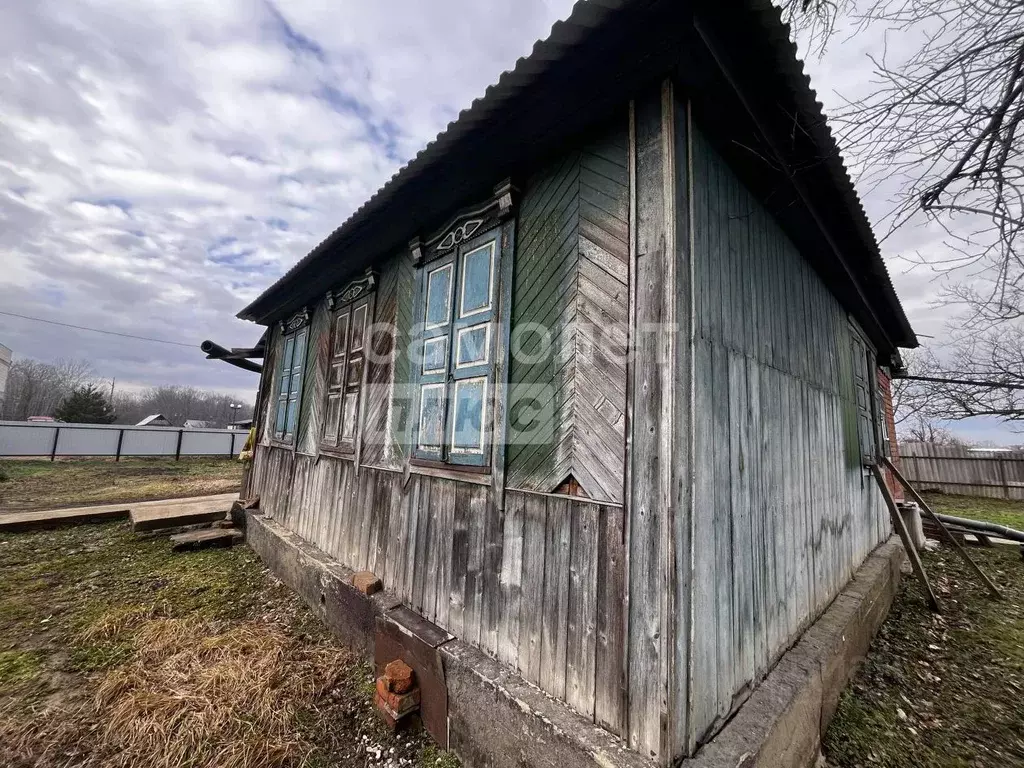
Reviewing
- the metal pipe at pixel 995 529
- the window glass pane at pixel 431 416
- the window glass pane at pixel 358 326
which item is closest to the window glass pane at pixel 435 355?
the window glass pane at pixel 431 416

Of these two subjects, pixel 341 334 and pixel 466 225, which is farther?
pixel 341 334

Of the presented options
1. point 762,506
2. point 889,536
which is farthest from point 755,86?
point 889,536

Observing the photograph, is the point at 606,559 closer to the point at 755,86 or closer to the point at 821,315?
the point at 755,86

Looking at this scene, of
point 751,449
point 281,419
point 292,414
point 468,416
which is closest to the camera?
point 751,449

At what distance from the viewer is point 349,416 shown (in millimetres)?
4723

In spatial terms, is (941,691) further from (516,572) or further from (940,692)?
(516,572)

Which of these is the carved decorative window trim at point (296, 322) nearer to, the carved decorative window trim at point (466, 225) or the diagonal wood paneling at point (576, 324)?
the carved decorative window trim at point (466, 225)

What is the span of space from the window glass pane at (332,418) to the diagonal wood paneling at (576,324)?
10.1 feet

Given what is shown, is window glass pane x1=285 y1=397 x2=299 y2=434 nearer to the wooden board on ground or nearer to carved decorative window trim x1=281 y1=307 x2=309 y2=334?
carved decorative window trim x1=281 y1=307 x2=309 y2=334

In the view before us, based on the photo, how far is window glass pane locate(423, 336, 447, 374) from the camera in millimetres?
3346

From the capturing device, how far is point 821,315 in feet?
14.3

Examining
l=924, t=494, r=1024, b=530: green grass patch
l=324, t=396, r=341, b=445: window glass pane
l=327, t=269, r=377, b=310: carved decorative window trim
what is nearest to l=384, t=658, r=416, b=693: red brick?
l=324, t=396, r=341, b=445: window glass pane

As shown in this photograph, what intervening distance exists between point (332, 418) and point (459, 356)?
2696 mm

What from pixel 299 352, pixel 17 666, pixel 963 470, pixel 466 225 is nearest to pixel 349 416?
pixel 299 352
